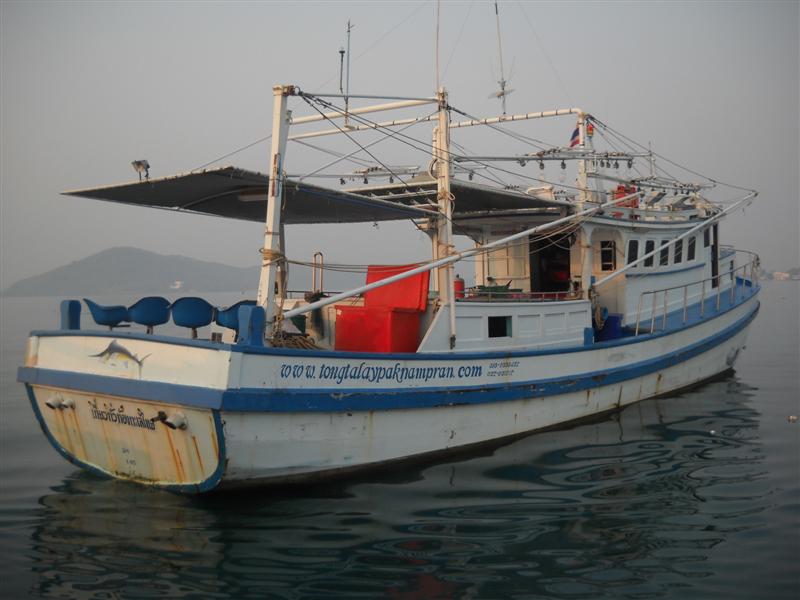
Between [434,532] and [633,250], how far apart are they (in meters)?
9.03

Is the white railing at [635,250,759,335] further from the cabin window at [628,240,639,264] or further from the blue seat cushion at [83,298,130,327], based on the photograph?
the blue seat cushion at [83,298,130,327]

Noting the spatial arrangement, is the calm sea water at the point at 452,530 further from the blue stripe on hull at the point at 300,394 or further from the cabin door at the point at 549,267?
the cabin door at the point at 549,267

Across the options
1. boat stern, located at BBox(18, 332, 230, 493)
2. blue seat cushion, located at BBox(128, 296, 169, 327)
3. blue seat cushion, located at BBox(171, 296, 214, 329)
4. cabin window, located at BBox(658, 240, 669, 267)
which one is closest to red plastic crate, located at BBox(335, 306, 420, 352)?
blue seat cushion, located at BBox(171, 296, 214, 329)

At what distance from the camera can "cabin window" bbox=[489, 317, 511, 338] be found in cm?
1080

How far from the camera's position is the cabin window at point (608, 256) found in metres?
14.0

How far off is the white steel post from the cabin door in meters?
7.23

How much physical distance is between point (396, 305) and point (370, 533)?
3.86 metres

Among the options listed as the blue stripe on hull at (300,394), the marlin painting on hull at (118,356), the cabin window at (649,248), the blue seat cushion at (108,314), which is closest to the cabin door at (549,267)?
the cabin window at (649,248)

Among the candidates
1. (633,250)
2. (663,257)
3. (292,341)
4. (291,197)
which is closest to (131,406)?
(292,341)

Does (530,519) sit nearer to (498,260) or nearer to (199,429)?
(199,429)

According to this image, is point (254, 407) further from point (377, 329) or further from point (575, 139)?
point (575, 139)

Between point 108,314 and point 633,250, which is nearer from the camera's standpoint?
point 108,314

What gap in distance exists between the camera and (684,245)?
613 inches

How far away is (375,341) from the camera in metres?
9.57
